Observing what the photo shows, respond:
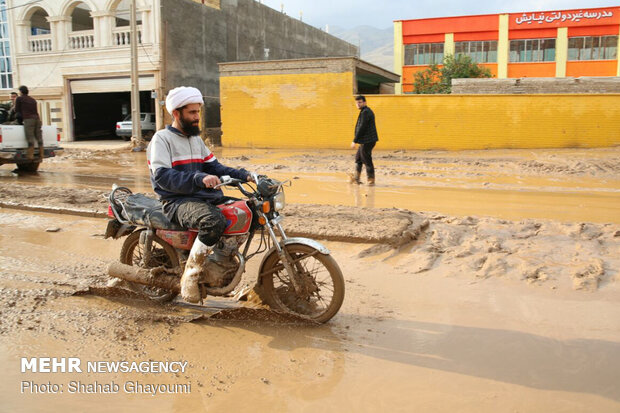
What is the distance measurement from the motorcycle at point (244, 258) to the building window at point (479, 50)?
39.8 meters

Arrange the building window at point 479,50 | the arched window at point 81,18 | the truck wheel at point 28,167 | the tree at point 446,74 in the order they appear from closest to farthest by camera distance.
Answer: the truck wheel at point 28,167 < the arched window at point 81,18 < the tree at point 446,74 < the building window at point 479,50

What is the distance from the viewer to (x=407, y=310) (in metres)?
4.36

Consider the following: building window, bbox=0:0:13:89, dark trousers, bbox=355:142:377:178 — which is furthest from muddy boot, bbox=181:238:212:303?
building window, bbox=0:0:13:89

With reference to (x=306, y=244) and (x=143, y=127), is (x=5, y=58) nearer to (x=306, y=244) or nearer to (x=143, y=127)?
(x=143, y=127)

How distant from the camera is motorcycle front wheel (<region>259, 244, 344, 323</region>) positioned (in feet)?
12.8

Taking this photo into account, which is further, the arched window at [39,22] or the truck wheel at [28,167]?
the arched window at [39,22]

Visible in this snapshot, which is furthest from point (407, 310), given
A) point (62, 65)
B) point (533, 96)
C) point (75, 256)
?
point (62, 65)

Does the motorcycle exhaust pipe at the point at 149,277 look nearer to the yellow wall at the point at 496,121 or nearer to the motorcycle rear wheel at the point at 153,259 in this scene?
the motorcycle rear wheel at the point at 153,259

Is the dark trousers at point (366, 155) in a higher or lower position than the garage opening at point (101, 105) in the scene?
lower

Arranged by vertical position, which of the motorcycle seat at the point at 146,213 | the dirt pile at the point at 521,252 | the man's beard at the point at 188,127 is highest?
A: the man's beard at the point at 188,127

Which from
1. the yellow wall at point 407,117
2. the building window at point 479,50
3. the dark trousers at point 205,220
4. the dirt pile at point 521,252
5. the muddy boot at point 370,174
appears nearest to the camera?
the dark trousers at point 205,220

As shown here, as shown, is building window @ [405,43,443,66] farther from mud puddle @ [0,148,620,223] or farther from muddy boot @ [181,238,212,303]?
muddy boot @ [181,238,212,303]

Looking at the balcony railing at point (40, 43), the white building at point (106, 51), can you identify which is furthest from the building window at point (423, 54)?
the balcony railing at point (40, 43)

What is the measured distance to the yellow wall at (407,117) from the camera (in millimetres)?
17766
